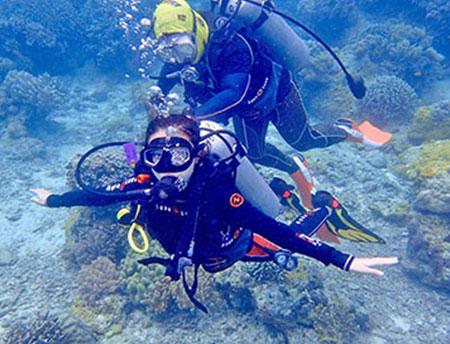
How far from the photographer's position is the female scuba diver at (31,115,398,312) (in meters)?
2.72

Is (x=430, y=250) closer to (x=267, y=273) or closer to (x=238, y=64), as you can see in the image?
(x=267, y=273)

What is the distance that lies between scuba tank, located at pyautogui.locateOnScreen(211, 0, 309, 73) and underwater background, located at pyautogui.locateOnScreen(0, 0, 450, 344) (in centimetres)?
278

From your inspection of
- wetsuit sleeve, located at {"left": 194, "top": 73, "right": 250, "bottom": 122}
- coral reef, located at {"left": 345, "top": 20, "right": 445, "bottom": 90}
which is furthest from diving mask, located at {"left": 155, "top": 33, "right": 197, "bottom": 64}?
coral reef, located at {"left": 345, "top": 20, "right": 445, "bottom": 90}

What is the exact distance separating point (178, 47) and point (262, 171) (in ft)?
13.3

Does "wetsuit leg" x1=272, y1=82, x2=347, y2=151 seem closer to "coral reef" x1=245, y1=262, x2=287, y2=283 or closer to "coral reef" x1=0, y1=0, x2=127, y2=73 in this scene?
"coral reef" x1=245, y1=262, x2=287, y2=283

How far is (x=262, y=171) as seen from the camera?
7598 mm

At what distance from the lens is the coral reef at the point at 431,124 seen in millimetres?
8719

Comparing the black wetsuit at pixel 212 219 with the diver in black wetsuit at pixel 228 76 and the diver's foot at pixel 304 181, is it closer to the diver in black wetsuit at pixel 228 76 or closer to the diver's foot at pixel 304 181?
the diver in black wetsuit at pixel 228 76

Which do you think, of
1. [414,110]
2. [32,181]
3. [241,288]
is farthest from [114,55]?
[241,288]

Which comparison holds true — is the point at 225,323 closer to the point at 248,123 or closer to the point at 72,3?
the point at 248,123

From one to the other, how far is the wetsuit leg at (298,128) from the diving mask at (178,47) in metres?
1.73

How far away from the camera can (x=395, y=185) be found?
7773 mm

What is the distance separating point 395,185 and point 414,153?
3.36 ft

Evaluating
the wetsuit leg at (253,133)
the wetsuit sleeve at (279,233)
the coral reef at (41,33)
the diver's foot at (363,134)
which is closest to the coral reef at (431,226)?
the diver's foot at (363,134)
